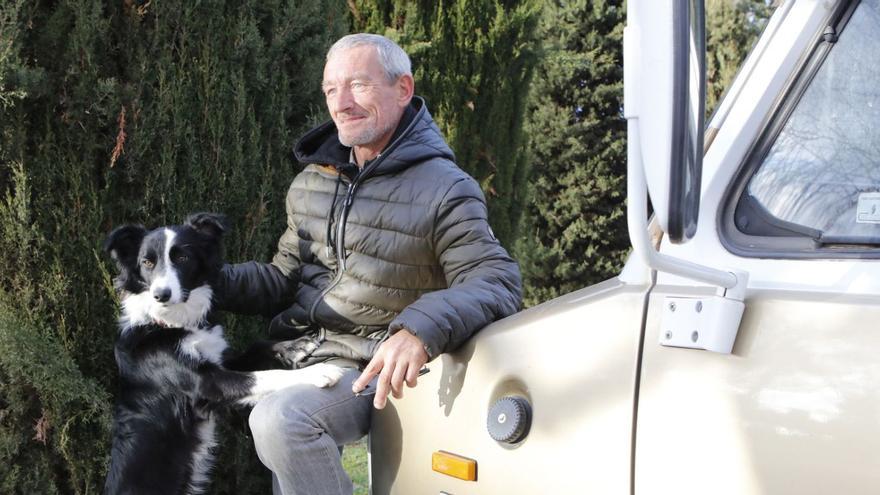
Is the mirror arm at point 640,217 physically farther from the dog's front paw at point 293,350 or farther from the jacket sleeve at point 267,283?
the jacket sleeve at point 267,283

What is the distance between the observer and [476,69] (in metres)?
8.17

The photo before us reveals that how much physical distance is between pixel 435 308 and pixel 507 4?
6550 mm

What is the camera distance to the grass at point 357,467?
5863 millimetres

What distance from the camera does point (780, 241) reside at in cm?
163

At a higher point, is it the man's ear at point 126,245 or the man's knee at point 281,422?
the man's ear at point 126,245

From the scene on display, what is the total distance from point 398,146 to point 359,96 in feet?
0.87

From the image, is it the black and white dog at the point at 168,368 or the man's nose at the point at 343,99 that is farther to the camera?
the black and white dog at the point at 168,368

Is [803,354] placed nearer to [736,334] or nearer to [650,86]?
[736,334]

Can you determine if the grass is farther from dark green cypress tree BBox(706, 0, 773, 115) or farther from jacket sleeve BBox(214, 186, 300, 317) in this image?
dark green cypress tree BBox(706, 0, 773, 115)

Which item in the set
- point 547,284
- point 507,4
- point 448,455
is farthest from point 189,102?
point 547,284

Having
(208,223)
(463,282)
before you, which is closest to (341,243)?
(463,282)

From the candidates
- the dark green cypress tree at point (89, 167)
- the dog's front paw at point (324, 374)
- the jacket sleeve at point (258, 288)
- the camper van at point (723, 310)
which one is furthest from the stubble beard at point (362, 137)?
the camper van at point (723, 310)

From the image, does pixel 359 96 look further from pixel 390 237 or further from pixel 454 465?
pixel 454 465

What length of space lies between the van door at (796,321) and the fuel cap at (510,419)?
27 centimetres
